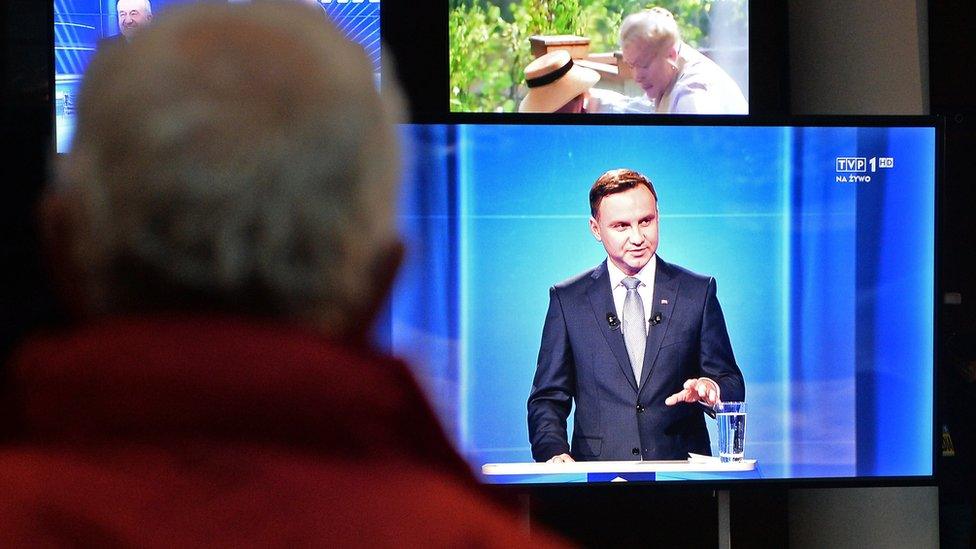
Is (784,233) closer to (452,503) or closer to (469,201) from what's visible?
(469,201)

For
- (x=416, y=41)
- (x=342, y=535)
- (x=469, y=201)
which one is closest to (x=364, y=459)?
(x=342, y=535)

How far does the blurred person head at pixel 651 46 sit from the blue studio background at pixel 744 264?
107 centimetres

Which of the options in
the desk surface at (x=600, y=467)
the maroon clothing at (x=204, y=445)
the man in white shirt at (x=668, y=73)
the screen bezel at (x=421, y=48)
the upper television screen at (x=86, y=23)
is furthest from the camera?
the man in white shirt at (x=668, y=73)

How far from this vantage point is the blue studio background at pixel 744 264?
3021 millimetres

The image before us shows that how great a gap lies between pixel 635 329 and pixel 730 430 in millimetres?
375

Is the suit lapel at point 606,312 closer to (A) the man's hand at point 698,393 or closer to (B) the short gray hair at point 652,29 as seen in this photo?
(A) the man's hand at point 698,393

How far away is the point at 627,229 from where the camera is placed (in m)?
3.08

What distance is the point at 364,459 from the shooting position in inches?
23.5

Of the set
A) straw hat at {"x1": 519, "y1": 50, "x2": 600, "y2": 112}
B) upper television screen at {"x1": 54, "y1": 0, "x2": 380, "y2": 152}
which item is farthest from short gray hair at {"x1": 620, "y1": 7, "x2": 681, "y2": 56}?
upper television screen at {"x1": 54, "y1": 0, "x2": 380, "y2": 152}

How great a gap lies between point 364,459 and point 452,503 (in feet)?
0.18

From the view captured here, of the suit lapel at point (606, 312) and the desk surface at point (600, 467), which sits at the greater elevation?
the suit lapel at point (606, 312)

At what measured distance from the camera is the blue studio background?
9.91 feet

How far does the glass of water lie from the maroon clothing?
2545 mm

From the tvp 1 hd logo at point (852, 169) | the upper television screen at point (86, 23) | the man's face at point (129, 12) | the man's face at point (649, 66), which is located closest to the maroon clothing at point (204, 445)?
the tvp 1 hd logo at point (852, 169)
